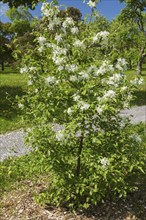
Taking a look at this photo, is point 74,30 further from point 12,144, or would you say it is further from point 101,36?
point 12,144

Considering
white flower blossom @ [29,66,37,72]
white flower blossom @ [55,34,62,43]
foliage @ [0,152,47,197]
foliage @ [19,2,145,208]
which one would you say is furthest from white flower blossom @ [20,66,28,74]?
foliage @ [0,152,47,197]

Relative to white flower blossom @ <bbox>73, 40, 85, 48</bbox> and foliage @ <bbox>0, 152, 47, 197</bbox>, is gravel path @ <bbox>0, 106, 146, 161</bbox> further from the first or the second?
white flower blossom @ <bbox>73, 40, 85, 48</bbox>

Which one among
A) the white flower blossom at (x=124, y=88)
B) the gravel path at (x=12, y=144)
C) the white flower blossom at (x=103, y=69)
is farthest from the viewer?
the gravel path at (x=12, y=144)

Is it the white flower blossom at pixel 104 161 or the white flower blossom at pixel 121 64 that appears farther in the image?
the white flower blossom at pixel 121 64

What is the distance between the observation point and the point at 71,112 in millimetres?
6613

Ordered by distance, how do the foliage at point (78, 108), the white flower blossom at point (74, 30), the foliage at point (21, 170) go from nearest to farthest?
1. the foliage at point (78, 108)
2. the white flower blossom at point (74, 30)
3. the foliage at point (21, 170)

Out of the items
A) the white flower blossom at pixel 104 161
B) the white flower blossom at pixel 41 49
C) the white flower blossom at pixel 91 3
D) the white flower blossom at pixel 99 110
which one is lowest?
the white flower blossom at pixel 104 161

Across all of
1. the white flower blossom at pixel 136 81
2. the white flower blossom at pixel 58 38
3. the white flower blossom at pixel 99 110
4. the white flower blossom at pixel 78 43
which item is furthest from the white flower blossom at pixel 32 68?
the white flower blossom at pixel 136 81

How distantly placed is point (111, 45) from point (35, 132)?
7.86 feet

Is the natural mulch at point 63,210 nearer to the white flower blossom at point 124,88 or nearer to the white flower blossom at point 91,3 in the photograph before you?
the white flower blossom at point 124,88

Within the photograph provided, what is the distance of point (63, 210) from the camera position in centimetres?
762

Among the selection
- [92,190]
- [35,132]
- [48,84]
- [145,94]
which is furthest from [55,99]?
[145,94]

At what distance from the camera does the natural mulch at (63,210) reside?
7.40 metres

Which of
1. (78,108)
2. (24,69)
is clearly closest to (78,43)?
(24,69)
